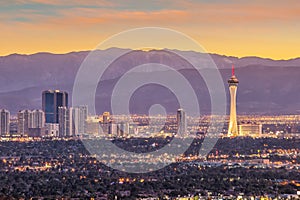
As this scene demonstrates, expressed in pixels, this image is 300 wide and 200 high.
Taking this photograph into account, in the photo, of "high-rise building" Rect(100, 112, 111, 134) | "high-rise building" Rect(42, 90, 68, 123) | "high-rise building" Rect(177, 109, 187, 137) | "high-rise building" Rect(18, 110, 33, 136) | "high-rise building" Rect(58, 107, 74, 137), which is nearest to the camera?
"high-rise building" Rect(177, 109, 187, 137)

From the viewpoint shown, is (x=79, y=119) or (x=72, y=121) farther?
(x=79, y=119)

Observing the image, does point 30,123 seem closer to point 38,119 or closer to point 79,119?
point 38,119

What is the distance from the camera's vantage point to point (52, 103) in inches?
4198

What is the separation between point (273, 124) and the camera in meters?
110

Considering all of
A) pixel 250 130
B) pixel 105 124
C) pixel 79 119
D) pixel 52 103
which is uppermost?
pixel 52 103

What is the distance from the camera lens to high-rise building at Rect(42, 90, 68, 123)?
4104 inches

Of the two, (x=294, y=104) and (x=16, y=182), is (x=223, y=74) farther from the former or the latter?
(x=16, y=182)

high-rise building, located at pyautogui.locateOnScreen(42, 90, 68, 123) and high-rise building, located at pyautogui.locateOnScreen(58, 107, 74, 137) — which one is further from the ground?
high-rise building, located at pyautogui.locateOnScreen(42, 90, 68, 123)

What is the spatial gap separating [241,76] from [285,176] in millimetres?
97585

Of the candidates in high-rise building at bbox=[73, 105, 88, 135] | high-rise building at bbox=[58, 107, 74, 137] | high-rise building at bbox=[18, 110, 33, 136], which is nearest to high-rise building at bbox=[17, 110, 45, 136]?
high-rise building at bbox=[18, 110, 33, 136]

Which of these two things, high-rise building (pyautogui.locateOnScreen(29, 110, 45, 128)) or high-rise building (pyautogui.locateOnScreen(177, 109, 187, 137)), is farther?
high-rise building (pyautogui.locateOnScreen(29, 110, 45, 128))

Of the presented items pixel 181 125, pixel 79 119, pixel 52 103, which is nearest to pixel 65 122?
pixel 79 119

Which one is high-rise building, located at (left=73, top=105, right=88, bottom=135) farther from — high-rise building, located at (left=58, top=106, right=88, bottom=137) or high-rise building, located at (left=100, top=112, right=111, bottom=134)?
high-rise building, located at (left=100, top=112, right=111, bottom=134)

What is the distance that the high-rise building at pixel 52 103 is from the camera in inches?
4104
